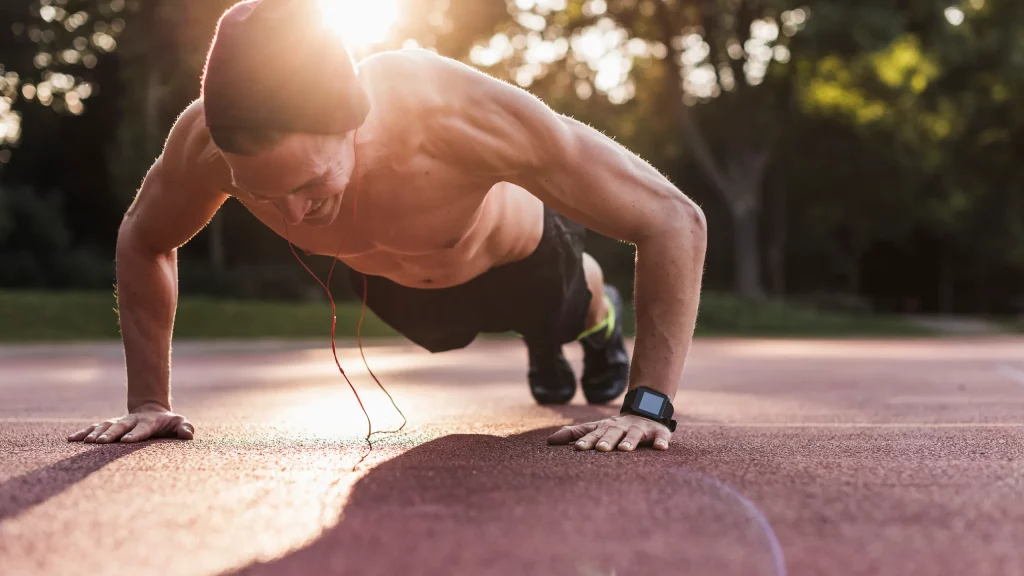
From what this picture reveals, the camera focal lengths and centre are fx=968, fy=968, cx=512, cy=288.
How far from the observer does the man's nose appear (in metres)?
2.11

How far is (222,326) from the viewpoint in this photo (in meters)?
14.9

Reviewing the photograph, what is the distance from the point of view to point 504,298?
3.50 meters

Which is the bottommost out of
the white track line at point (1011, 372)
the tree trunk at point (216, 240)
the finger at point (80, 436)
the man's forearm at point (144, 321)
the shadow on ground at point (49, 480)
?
the white track line at point (1011, 372)

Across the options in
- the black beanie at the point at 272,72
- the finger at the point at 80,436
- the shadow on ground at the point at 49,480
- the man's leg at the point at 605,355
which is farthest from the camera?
the man's leg at the point at 605,355

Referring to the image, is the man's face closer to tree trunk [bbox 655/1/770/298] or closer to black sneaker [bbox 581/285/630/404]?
black sneaker [bbox 581/285/630/404]

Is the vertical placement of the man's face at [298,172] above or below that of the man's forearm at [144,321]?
above

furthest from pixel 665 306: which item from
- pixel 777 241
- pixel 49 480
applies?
pixel 777 241

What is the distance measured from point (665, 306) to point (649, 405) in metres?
0.27

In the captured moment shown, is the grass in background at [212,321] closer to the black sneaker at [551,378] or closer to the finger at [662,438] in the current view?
the black sneaker at [551,378]

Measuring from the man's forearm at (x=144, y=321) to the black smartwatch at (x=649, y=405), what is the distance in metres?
1.35

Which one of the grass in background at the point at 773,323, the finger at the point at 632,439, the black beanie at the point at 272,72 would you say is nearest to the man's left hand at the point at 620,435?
the finger at the point at 632,439

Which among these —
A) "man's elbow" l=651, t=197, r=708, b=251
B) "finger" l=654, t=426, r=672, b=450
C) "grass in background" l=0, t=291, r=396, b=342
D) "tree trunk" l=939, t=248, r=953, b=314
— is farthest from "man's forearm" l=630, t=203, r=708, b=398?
"tree trunk" l=939, t=248, r=953, b=314

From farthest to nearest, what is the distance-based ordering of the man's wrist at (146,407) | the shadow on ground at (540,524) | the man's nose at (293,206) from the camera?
the man's wrist at (146,407) < the man's nose at (293,206) < the shadow on ground at (540,524)

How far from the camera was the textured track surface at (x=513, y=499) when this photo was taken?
135cm
